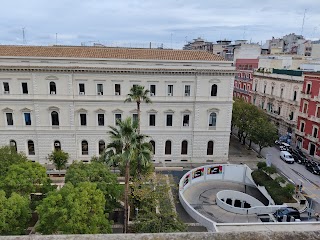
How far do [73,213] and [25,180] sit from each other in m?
6.74

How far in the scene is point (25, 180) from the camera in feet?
72.8

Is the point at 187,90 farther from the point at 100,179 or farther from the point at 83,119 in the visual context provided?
the point at 100,179

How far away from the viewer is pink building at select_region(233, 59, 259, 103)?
212 ft

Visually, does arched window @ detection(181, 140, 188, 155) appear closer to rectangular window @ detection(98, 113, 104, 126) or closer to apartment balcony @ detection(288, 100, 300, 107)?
rectangular window @ detection(98, 113, 104, 126)

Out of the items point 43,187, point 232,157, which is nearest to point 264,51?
point 232,157

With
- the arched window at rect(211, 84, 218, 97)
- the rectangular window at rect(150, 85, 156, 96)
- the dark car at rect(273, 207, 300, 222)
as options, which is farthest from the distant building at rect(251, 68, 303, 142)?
the dark car at rect(273, 207, 300, 222)

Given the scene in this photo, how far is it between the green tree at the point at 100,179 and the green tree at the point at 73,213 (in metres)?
3.00

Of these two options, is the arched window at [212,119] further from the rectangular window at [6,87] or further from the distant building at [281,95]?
the rectangular window at [6,87]

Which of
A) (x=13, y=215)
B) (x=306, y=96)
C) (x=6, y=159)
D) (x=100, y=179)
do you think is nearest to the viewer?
(x=13, y=215)

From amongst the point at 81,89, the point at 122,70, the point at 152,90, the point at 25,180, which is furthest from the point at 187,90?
the point at 25,180

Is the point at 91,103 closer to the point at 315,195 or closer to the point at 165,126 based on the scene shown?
the point at 165,126

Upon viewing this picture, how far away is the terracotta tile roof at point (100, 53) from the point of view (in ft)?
126

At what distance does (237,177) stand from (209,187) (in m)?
4.39

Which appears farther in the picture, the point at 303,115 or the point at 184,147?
the point at 303,115
